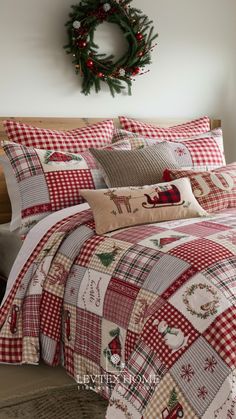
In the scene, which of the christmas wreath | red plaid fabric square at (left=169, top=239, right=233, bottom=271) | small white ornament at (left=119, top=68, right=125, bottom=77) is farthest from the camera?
small white ornament at (left=119, top=68, right=125, bottom=77)

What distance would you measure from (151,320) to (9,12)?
212cm

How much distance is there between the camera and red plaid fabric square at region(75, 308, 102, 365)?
201cm

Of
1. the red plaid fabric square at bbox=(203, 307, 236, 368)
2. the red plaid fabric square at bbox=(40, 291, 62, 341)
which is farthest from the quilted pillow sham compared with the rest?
the red plaid fabric square at bbox=(203, 307, 236, 368)

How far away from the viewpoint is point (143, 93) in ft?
12.0

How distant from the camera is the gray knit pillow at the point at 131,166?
2623 millimetres

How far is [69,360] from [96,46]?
199cm

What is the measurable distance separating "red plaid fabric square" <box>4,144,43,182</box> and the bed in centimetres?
27

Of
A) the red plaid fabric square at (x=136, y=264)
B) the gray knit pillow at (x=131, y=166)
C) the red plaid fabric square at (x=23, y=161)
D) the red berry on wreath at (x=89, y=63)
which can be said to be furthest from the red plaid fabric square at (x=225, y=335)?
the red berry on wreath at (x=89, y=63)

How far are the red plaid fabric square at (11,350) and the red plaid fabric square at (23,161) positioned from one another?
810 millimetres

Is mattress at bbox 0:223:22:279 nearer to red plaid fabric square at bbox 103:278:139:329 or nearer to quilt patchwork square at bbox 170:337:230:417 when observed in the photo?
red plaid fabric square at bbox 103:278:139:329

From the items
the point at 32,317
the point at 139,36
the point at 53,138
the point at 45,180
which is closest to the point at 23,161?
the point at 45,180

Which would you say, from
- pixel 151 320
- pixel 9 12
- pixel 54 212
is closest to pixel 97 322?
pixel 151 320

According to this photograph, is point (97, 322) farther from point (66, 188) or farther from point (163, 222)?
point (66, 188)

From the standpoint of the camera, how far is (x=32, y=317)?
228cm
